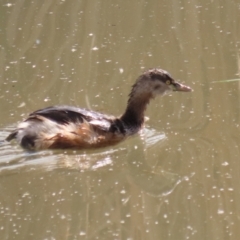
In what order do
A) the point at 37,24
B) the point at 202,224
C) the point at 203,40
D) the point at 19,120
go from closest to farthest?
the point at 202,224 < the point at 19,120 < the point at 203,40 < the point at 37,24

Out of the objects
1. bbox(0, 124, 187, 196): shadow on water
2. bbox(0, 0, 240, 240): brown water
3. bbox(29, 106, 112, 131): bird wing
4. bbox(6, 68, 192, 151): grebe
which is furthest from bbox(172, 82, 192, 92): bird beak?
bbox(29, 106, 112, 131): bird wing

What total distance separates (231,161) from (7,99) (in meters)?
2.19

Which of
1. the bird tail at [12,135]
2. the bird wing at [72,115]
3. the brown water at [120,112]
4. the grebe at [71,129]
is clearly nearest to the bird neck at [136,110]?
the grebe at [71,129]

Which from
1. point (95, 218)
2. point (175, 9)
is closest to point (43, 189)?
point (95, 218)

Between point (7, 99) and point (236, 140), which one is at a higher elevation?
point (7, 99)

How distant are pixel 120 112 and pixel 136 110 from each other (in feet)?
0.92

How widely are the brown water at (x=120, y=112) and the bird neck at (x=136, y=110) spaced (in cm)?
12

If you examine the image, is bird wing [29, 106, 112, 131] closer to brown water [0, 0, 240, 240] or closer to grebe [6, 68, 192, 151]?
grebe [6, 68, 192, 151]

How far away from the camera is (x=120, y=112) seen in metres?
6.94

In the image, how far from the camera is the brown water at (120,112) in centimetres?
499

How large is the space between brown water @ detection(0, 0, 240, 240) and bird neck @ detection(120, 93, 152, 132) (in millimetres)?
117

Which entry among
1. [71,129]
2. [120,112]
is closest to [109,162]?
[71,129]

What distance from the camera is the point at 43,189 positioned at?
5.47 meters

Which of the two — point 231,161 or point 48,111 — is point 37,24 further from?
point 231,161
